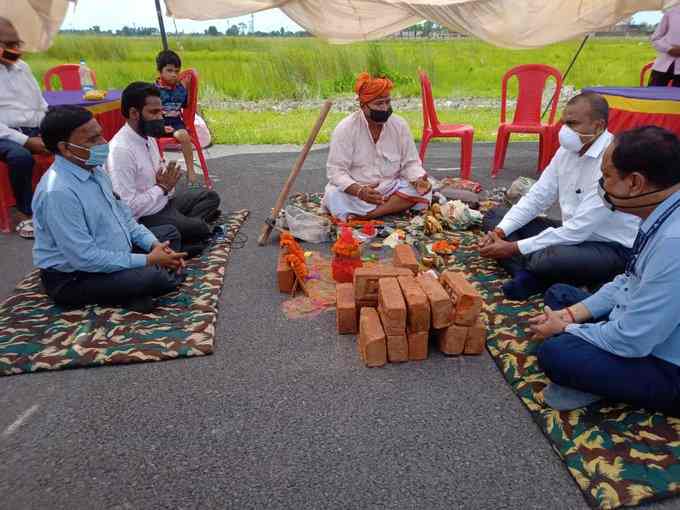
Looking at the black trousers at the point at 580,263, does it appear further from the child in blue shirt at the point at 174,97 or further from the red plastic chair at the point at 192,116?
the child in blue shirt at the point at 174,97

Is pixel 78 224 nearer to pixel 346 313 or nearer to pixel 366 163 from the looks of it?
pixel 346 313

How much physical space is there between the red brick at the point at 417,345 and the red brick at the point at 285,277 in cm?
101

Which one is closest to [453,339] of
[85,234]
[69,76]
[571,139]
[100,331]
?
[571,139]

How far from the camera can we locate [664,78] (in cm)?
555

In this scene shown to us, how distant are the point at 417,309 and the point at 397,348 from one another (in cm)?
24

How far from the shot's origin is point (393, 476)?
5.67 feet

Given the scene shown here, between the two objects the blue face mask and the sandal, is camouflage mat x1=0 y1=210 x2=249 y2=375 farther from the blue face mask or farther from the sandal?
the sandal

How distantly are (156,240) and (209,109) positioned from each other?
31.0ft

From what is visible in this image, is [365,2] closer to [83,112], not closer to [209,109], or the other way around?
[83,112]

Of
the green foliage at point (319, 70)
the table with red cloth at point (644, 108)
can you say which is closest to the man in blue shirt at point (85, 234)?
the table with red cloth at point (644, 108)

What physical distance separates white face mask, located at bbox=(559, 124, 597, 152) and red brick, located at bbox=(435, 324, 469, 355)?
138cm

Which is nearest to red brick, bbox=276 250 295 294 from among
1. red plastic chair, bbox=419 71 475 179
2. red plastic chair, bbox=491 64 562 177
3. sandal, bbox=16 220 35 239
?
sandal, bbox=16 220 35 239

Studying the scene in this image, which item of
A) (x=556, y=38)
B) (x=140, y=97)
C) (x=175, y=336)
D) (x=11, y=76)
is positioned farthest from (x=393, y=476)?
(x=556, y=38)

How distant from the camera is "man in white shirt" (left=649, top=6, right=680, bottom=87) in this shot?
17.1 ft
